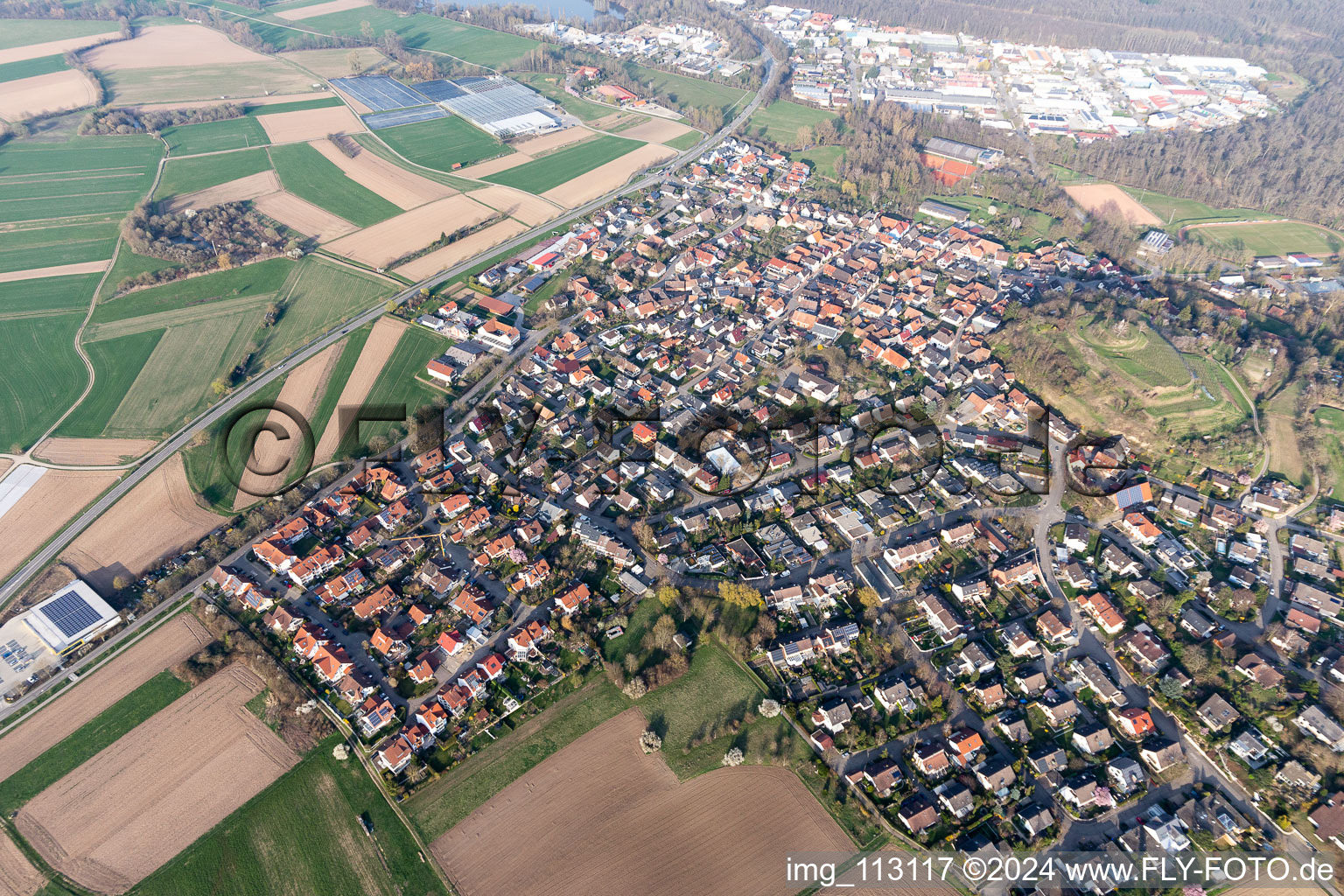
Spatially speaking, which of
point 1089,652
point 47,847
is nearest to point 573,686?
point 47,847

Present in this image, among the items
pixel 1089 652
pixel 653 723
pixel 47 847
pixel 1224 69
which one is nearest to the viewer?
pixel 47 847

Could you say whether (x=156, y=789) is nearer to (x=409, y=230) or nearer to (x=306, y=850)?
(x=306, y=850)

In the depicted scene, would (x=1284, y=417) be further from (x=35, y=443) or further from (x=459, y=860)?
(x=35, y=443)

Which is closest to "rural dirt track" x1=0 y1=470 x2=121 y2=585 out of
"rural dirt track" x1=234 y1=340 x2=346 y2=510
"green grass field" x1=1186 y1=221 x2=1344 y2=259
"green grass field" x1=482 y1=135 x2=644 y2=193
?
"rural dirt track" x1=234 y1=340 x2=346 y2=510

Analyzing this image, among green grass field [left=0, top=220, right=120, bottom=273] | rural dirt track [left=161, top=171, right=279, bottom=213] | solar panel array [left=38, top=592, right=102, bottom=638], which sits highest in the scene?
rural dirt track [left=161, top=171, right=279, bottom=213]

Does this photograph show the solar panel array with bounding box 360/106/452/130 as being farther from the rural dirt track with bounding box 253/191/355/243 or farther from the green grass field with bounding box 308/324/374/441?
the green grass field with bounding box 308/324/374/441

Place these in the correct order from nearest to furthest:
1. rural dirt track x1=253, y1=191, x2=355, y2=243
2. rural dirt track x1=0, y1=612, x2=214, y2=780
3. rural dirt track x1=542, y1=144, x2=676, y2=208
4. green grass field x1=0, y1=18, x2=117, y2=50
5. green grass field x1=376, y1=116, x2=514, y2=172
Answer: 1. rural dirt track x1=0, y1=612, x2=214, y2=780
2. rural dirt track x1=253, y1=191, x2=355, y2=243
3. rural dirt track x1=542, y1=144, x2=676, y2=208
4. green grass field x1=376, y1=116, x2=514, y2=172
5. green grass field x1=0, y1=18, x2=117, y2=50
